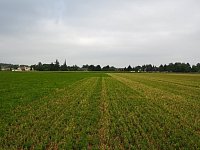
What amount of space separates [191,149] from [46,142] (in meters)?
4.36

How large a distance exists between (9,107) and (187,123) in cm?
973

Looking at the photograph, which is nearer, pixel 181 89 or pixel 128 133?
pixel 128 133

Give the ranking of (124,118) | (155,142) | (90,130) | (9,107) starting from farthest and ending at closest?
(9,107) < (124,118) < (90,130) < (155,142)

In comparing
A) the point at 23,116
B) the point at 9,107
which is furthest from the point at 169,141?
the point at 9,107

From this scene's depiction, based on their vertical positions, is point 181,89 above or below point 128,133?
below

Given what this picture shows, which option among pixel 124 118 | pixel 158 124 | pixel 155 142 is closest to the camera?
pixel 155 142

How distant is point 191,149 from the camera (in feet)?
24.3

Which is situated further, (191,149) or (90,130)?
(90,130)

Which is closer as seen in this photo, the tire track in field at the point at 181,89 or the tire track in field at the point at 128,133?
the tire track in field at the point at 128,133

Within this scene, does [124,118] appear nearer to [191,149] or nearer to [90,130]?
[90,130]

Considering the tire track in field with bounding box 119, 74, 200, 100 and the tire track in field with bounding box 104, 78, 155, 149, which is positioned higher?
the tire track in field with bounding box 104, 78, 155, 149

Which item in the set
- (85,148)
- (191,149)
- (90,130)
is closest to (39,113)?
(90,130)

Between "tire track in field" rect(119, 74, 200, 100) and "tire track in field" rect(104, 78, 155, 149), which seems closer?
"tire track in field" rect(104, 78, 155, 149)

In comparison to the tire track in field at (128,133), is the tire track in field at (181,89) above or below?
below
